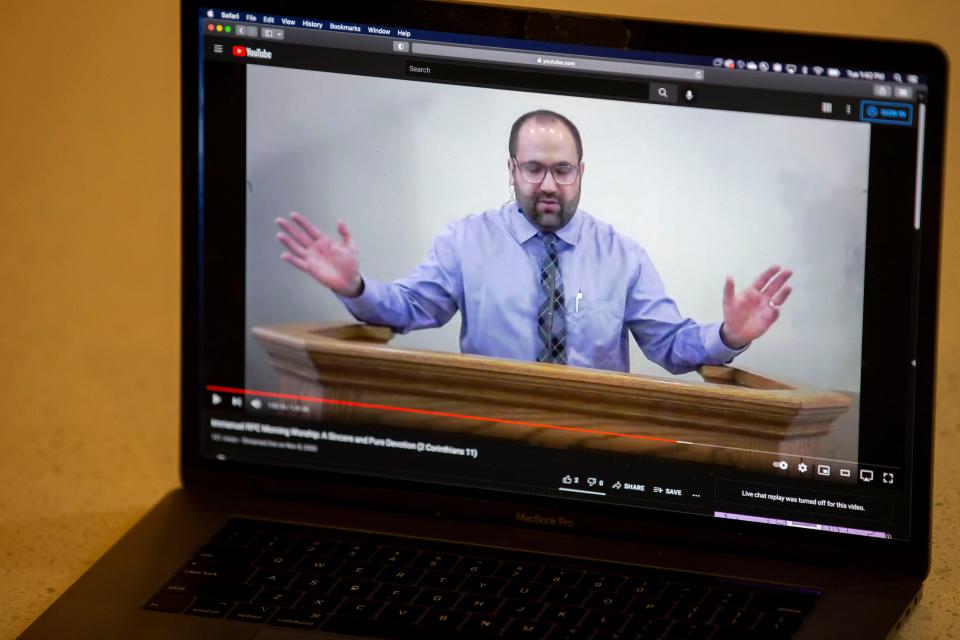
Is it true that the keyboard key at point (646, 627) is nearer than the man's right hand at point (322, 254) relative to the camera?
Yes

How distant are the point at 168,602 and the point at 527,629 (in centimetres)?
25

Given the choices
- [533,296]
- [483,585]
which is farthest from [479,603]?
[533,296]

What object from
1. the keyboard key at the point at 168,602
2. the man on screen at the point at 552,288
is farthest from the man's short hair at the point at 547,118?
the keyboard key at the point at 168,602

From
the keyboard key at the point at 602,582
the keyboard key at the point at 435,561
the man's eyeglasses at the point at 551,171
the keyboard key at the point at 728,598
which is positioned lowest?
the keyboard key at the point at 728,598

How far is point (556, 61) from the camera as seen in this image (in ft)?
3.03

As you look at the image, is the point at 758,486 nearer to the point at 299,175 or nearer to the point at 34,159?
the point at 299,175

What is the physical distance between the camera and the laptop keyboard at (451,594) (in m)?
0.86

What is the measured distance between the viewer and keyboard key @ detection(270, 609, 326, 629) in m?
0.87

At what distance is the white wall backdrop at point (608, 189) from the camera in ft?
2.96

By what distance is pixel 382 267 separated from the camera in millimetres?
969

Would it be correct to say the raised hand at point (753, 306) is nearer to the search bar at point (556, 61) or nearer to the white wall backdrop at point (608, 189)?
the white wall backdrop at point (608, 189)

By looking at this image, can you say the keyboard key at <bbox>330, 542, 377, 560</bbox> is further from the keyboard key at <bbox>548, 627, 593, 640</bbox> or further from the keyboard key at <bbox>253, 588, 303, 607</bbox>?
the keyboard key at <bbox>548, 627, 593, 640</bbox>

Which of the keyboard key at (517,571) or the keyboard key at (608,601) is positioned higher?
the keyboard key at (517,571)

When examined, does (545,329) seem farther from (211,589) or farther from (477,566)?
(211,589)
